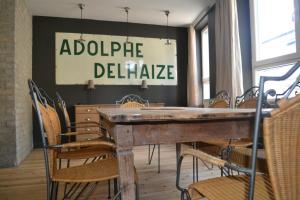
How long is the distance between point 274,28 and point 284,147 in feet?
9.92

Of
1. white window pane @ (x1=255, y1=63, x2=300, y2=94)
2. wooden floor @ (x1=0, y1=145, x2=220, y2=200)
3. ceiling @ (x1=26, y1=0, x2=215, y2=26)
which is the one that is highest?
ceiling @ (x1=26, y1=0, x2=215, y2=26)

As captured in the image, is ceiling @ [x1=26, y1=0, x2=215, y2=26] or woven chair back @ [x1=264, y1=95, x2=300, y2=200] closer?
woven chair back @ [x1=264, y1=95, x2=300, y2=200]

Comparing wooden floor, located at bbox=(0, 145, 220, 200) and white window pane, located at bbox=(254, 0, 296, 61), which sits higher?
white window pane, located at bbox=(254, 0, 296, 61)

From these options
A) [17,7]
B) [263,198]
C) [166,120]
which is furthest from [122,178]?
[17,7]

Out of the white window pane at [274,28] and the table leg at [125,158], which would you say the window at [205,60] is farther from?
the table leg at [125,158]

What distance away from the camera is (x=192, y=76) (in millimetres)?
5160

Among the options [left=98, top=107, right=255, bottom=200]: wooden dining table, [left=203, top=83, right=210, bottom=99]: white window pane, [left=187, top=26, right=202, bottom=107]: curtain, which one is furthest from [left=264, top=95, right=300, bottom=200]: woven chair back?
[left=203, top=83, right=210, bottom=99]: white window pane

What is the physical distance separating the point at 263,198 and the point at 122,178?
0.51 meters

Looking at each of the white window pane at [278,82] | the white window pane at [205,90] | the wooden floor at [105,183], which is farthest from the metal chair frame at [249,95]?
the white window pane at [205,90]

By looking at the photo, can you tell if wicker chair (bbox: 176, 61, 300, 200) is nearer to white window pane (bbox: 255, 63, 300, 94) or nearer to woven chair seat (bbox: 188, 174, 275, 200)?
woven chair seat (bbox: 188, 174, 275, 200)

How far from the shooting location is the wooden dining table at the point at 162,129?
901mm

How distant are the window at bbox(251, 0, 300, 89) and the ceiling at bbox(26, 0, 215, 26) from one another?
3.71 feet

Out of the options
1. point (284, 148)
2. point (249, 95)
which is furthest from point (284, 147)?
point (249, 95)

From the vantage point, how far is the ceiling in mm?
4289
